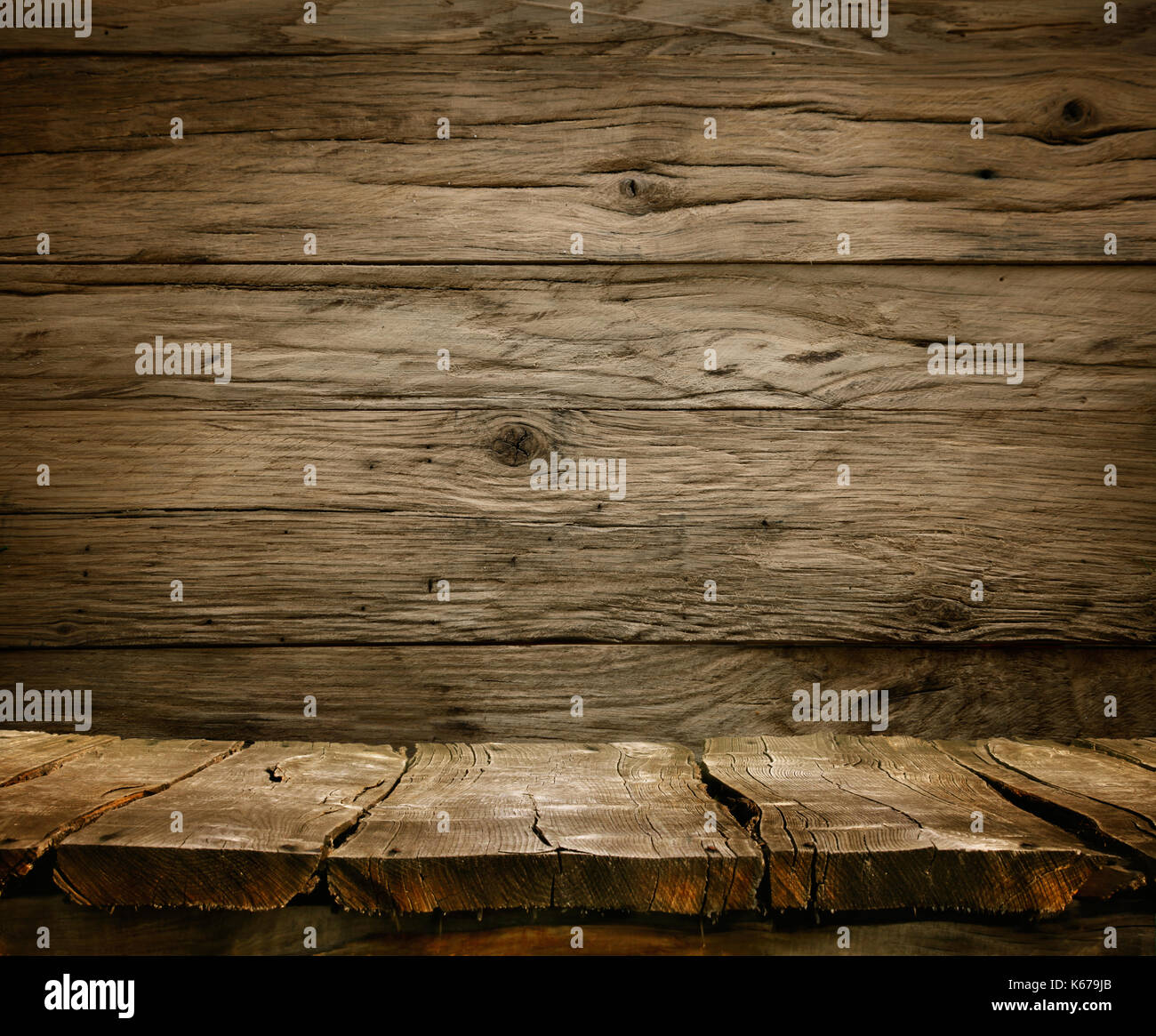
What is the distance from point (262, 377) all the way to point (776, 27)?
1391 millimetres

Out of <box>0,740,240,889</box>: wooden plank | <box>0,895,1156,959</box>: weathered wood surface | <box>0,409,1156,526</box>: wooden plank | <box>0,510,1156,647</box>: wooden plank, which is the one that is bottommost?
<box>0,895,1156,959</box>: weathered wood surface

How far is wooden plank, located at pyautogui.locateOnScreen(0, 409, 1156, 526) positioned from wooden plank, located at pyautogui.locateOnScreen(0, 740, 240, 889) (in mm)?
515

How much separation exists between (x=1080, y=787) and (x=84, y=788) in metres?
1.73

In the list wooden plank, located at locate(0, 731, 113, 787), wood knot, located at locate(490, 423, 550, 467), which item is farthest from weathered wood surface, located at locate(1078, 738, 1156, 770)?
wooden plank, located at locate(0, 731, 113, 787)

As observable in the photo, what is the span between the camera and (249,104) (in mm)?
1802

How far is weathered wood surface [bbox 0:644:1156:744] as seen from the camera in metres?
1.79

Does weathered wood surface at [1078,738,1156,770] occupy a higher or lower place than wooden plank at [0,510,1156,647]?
lower

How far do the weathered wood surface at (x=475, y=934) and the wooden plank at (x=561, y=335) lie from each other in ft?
3.37

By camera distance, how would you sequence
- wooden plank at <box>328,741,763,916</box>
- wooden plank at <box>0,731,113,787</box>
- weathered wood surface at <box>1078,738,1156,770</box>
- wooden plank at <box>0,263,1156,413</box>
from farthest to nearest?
1. wooden plank at <box>0,263,1156,413</box>
2. weathered wood surface at <box>1078,738,1156,770</box>
3. wooden plank at <box>0,731,113,787</box>
4. wooden plank at <box>328,741,763,916</box>

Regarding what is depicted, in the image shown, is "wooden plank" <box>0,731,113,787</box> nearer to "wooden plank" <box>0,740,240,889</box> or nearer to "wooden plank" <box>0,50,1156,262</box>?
"wooden plank" <box>0,740,240,889</box>

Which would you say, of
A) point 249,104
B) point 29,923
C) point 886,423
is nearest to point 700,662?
point 886,423

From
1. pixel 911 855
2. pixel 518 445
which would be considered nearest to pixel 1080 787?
pixel 911 855

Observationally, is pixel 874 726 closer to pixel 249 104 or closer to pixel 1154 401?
pixel 1154 401

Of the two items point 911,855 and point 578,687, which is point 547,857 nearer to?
point 911,855
